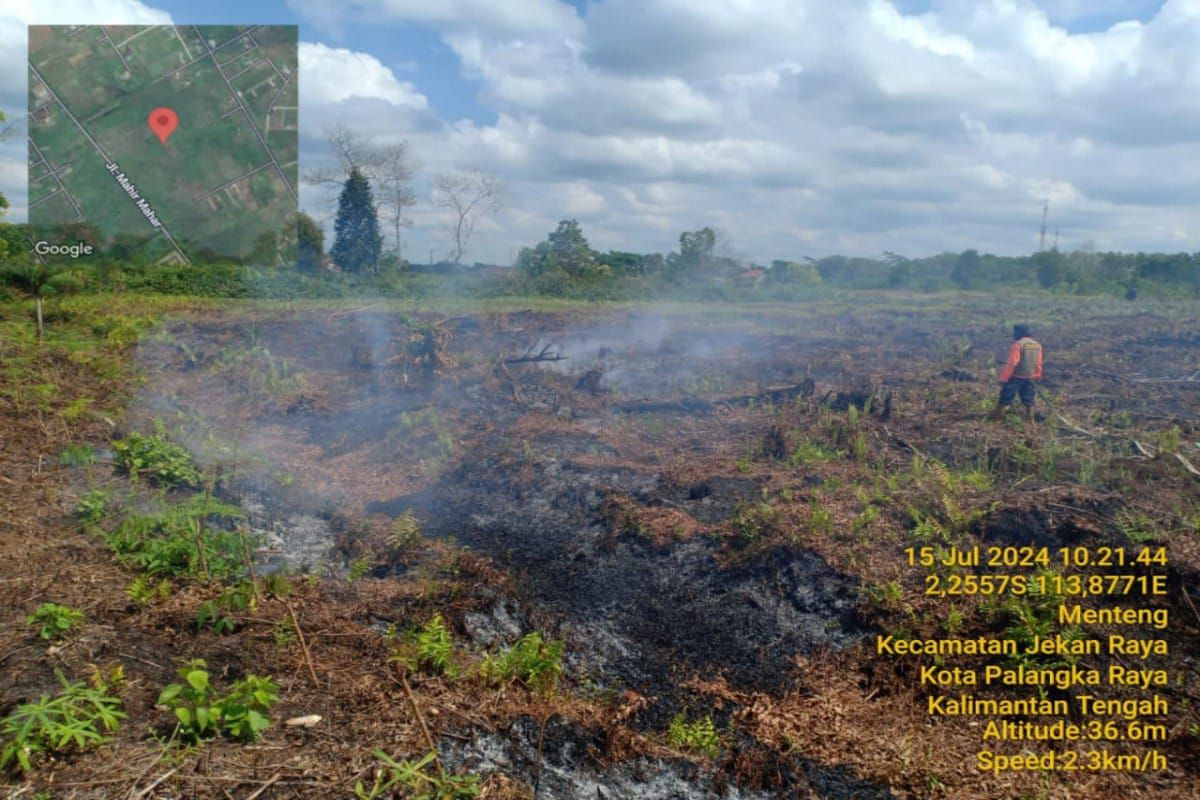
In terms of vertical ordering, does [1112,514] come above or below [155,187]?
below

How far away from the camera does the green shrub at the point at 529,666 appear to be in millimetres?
4543

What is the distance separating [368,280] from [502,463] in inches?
763

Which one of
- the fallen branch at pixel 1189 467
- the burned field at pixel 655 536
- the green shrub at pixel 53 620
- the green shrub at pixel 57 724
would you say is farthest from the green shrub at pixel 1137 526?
the green shrub at pixel 53 620

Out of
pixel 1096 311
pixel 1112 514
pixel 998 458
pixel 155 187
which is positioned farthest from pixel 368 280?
pixel 1096 311

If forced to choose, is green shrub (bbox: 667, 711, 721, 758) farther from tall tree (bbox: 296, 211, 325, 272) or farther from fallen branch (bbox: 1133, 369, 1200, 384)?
tall tree (bbox: 296, 211, 325, 272)

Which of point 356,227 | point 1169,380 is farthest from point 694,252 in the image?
point 1169,380

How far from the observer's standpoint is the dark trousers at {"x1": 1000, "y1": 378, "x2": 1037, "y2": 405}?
1096 centimetres

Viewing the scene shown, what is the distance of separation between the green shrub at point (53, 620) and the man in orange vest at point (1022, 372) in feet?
36.4

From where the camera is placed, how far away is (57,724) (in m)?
3.15

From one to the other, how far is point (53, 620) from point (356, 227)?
1193 inches

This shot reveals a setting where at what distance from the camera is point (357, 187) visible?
1251 inches

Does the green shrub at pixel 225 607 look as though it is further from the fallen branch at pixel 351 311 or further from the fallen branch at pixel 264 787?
the fallen branch at pixel 351 311

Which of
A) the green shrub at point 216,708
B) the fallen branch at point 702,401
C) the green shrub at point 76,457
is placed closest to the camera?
the green shrub at point 216,708

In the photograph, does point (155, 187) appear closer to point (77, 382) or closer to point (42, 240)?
point (77, 382)
